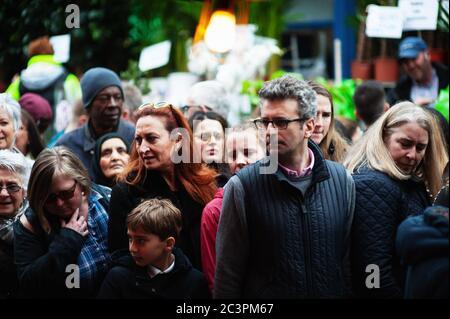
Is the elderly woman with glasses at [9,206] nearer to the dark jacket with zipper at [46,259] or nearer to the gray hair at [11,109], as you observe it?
the dark jacket with zipper at [46,259]

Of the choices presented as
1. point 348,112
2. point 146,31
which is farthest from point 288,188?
point 146,31

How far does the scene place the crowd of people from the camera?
3.50 meters

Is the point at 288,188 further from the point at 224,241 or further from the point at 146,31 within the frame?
the point at 146,31

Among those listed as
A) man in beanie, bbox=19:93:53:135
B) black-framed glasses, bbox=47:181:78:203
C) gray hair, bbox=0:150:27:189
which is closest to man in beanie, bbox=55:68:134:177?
man in beanie, bbox=19:93:53:135

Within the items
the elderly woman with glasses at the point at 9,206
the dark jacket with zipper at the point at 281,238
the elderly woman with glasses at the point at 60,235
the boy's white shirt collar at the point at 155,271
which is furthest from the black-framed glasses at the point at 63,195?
the dark jacket with zipper at the point at 281,238

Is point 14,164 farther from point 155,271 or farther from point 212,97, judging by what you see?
point 212,97

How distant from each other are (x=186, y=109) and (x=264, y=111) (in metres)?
2.57

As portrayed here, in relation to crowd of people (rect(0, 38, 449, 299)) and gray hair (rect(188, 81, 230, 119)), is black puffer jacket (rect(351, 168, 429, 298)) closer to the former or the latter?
crowd of people (rect(0, 38, 449, 299))

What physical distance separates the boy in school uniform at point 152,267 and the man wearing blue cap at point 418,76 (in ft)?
12.7

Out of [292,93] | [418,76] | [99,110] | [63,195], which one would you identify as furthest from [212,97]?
[292,93]

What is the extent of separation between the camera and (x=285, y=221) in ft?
11.5

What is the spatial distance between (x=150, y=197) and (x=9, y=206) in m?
0.81

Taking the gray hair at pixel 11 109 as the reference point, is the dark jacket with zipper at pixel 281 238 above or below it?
below

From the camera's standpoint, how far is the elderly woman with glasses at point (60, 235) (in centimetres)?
397
